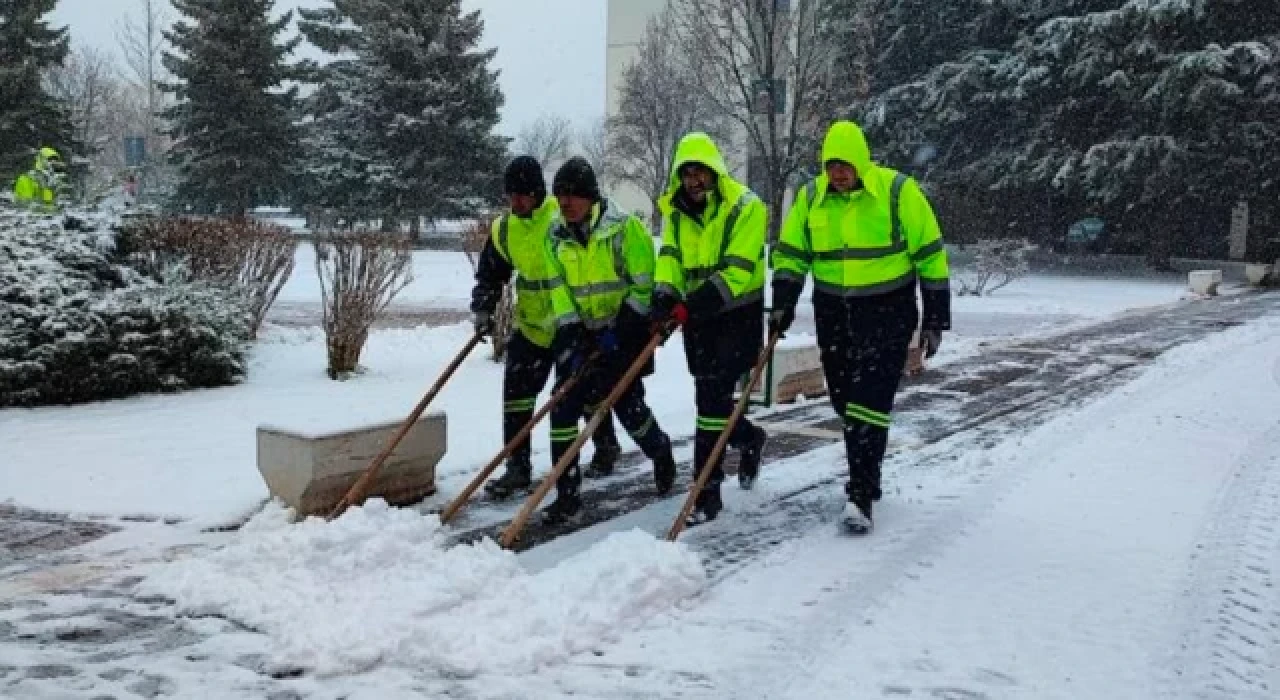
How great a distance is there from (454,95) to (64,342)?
2435 cm

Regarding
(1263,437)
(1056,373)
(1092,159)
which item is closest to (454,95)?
(1092,159)

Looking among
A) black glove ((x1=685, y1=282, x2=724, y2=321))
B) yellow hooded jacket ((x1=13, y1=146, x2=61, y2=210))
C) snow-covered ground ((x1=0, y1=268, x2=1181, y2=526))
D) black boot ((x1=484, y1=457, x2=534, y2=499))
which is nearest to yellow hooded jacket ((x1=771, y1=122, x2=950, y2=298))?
black glove ((x1=685, y1=282, x2=724, y2=321))

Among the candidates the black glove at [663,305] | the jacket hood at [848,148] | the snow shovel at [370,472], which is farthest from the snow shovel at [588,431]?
the jacket hood at [848,148]

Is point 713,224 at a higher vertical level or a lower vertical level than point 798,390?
higher

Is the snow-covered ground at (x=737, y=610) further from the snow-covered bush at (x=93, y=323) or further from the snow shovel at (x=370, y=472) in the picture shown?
the snow-covered bush at (x=93, y=323)

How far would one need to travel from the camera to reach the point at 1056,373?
1073cm

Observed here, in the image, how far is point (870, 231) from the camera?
5.16 metres

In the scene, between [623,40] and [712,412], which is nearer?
[712,412]

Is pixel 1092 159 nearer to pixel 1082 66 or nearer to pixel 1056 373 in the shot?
pixel 1082 66

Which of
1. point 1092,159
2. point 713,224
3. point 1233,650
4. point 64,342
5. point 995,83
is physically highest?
point 995,83

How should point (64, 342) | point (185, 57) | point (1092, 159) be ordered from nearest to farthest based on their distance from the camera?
point (64, 342)
point (1092, 159)
point (185, 57)

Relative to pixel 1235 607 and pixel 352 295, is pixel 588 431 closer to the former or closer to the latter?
pixel 1235 607

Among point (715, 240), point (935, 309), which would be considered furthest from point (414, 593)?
point (935, 309)

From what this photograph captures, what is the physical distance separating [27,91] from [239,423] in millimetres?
24734
